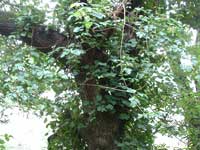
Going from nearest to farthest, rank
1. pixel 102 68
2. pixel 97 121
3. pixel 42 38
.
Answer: pixel 102 68
pixel 97 121
pixel 42 38

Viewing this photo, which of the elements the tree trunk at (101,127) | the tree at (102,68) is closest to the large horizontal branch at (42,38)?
the tree at (102,68)

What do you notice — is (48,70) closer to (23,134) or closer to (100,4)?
(100,4)

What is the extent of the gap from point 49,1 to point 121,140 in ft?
3.88

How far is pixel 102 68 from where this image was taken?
2.33 meters

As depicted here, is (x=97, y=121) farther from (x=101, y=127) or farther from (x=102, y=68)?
(x=102, y=68)

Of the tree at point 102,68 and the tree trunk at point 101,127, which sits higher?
the tree at point 102,68

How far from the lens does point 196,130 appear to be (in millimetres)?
2650

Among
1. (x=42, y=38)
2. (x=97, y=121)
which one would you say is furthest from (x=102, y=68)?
(x=42, y=38)

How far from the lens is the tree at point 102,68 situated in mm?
2139

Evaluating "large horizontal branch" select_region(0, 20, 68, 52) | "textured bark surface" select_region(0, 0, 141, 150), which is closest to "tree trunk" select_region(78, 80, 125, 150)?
"textured bark surface" select_region(0, 0, 141, 150)

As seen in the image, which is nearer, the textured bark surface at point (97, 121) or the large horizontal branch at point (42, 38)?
the textured bark surface at point (97, 121)

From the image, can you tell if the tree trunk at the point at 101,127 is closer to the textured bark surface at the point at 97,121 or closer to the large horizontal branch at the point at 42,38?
the textured bark surface at the point at 97,121

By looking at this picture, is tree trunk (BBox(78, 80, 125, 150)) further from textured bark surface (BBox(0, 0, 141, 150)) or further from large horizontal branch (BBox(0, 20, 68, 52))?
large horizontal branch (BBox(0, 20, 68, 52))

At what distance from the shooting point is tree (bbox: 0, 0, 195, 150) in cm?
214
